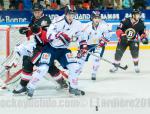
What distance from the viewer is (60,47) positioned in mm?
6242

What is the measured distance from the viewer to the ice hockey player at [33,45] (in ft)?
20.9

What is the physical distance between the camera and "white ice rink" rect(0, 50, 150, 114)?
19.0 feet

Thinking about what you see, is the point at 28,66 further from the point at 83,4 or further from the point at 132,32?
the point at 83,4

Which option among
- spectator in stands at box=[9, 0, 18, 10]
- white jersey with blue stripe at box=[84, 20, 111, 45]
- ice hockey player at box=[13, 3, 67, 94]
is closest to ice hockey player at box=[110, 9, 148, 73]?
white jersey with blue stripe at box=[84, 20, 111, 45]

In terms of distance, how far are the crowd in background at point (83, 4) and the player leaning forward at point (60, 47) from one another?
5.62m

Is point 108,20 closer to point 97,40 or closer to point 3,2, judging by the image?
point 3,2

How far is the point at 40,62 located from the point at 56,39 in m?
0.33

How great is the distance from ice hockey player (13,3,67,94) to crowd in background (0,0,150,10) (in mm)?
5299

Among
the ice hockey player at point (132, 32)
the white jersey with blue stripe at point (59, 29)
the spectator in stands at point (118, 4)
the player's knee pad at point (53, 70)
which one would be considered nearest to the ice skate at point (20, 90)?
the player's knee pad at point (53, 70)

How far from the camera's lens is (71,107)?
594cm

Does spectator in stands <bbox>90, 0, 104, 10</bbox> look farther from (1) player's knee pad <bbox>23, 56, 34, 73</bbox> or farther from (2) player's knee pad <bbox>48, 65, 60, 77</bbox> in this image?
(1) player's knee pad <bbox>23, 56, 34, 73</bbox>

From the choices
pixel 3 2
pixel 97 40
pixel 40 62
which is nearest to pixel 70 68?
pixel 40 62

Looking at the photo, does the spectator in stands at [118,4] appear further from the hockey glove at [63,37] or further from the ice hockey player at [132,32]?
the hockey glove at [63,37]

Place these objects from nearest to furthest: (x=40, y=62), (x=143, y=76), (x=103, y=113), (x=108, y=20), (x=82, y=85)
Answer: (x=103, y=113)
(x=40, y=62)
(x=82, y=85)
(x=143, y=76)
(x=108, y=20)
